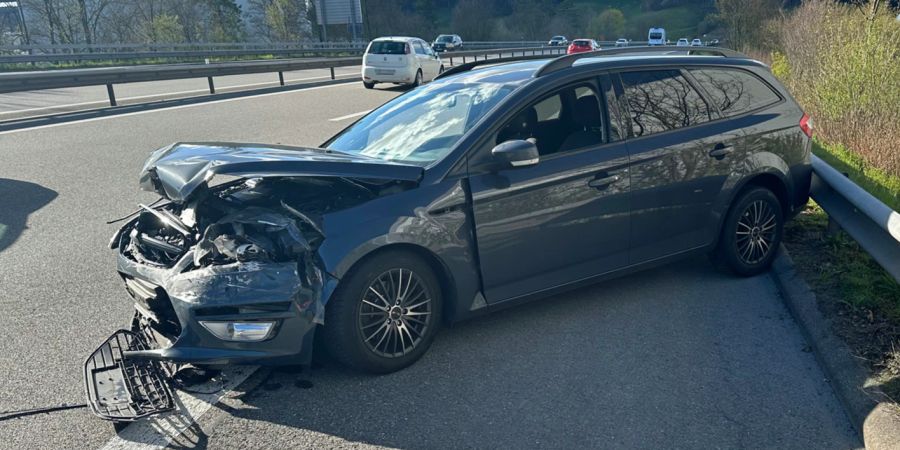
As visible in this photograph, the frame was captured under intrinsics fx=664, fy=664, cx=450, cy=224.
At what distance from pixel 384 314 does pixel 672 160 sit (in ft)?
7.94

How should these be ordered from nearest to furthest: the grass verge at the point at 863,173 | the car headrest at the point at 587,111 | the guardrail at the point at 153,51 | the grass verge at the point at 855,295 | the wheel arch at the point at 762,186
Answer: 1. the grass verge at the point at 855,295
2. the car headrest at the point at 587,111
3. the wheel arch at the point at 762,186
4. the grass verge at the point at 863,173
5. the guardrail at the point at 153,51

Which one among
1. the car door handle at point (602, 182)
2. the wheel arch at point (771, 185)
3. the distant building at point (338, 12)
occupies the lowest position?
the wheel arch at point (771, 185)

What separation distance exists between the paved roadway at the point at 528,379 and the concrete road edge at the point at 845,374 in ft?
0.27

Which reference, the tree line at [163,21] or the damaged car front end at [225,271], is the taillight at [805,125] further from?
the tree line at [163,21]

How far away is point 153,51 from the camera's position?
34.3 m

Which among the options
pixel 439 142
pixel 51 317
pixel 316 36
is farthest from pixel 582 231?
pixel 316 36

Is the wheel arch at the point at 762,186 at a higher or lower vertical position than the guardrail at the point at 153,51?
lower

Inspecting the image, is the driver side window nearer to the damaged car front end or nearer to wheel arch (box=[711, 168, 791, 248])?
the damaged car front end

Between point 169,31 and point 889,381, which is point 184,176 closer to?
point 889,381

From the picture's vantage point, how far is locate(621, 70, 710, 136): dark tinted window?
473cm

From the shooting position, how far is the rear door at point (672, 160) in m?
4.65

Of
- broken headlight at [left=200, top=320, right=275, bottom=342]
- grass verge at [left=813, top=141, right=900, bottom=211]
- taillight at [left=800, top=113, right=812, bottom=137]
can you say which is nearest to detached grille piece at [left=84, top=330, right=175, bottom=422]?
broken headlight at [left=200, top=320, right=275, bottom=342]

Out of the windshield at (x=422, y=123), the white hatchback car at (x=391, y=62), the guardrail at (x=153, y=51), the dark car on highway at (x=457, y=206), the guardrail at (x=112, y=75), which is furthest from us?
the guardrail at (x=153, y=51)

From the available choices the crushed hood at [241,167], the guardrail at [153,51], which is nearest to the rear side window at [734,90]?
the crushed hood at [241,167]
